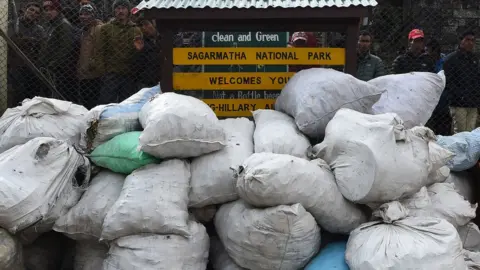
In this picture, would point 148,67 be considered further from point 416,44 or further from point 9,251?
point 9,251

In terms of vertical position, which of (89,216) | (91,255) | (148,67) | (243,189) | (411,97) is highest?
(411,97)

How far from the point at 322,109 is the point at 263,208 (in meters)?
1.00

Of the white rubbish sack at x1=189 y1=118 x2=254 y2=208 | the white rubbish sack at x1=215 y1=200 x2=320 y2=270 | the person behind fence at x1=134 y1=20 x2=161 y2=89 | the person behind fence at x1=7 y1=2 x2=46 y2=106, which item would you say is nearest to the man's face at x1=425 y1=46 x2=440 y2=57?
the person behind fence at x1=134 y1=20 x2=161 y2=89

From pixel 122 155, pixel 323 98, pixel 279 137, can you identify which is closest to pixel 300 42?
pixel 323 98

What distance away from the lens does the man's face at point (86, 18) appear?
23.3 feet

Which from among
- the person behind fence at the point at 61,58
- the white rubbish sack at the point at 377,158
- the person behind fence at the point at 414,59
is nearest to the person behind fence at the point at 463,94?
the person behind fence at the point at 414,59

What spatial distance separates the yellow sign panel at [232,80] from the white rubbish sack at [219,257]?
1460 mm

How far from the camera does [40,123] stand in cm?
466

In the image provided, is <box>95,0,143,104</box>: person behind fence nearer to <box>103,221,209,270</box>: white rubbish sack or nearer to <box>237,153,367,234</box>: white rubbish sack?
<box>103,221,209,270</box>: white rubbish sack

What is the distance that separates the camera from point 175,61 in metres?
5.34

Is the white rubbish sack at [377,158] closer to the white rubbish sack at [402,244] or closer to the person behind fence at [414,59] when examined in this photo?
the white rubbish sack at [402,244]

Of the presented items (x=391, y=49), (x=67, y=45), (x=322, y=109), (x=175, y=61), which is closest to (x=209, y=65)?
(x=175, y=61)

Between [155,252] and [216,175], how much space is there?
2.00 ft

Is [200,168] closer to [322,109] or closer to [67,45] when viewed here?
[322,109]
